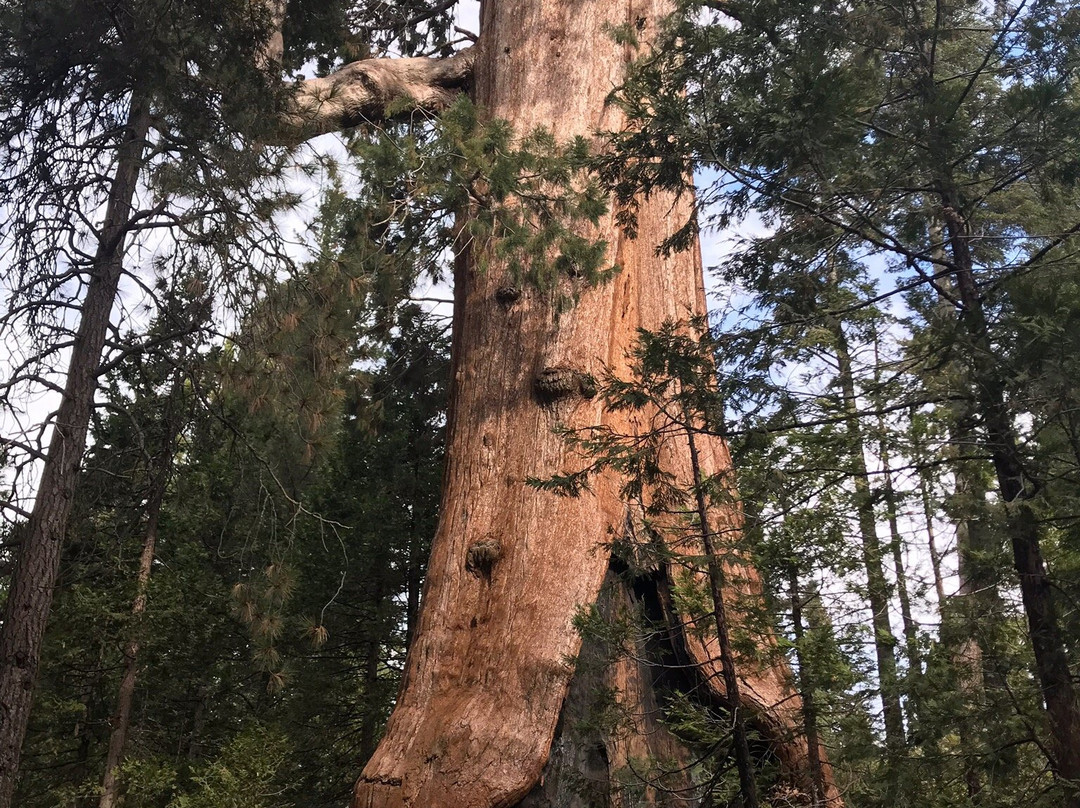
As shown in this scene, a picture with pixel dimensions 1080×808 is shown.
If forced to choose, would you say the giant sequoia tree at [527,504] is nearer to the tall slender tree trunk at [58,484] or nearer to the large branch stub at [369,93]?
the large branch stub at [369,93]

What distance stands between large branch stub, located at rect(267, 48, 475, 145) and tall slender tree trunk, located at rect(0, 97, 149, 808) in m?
1.00

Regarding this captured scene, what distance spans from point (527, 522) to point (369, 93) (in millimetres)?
3686

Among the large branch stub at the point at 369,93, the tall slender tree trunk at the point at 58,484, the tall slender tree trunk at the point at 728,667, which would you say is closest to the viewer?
the tall slender tree trunk at the point at 728,667

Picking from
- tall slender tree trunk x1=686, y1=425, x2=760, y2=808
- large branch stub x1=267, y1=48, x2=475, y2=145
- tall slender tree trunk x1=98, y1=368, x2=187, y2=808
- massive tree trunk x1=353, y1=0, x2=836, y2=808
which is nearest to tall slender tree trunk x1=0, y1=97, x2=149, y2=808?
large branch stub x1=267, y1=48, x2=475, y2=145

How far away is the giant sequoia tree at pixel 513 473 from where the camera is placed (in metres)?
4.54

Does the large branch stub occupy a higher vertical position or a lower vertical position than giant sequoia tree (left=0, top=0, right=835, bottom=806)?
higher

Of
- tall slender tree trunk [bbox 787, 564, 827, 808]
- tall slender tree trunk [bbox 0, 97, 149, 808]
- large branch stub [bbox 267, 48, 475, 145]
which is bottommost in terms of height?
tall slender tree trunk [bbox 787, 564, 827, 808]

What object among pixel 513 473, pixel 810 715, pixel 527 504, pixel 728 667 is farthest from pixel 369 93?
pixel 810 715

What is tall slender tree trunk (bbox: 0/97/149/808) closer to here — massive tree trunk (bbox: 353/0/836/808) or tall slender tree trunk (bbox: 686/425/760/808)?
massive tree trunk (bbox: 353/0/836/808)

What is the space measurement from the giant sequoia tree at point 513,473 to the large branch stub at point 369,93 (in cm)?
2

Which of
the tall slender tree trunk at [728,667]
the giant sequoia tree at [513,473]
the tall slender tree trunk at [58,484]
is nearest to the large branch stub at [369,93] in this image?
the giant sequoia tree at [513,473]

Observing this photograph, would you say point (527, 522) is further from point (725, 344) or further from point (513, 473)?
point (725, 344)

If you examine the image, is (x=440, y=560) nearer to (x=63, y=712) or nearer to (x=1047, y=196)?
(x=1047, y=196)

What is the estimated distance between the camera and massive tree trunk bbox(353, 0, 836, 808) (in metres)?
4.49
